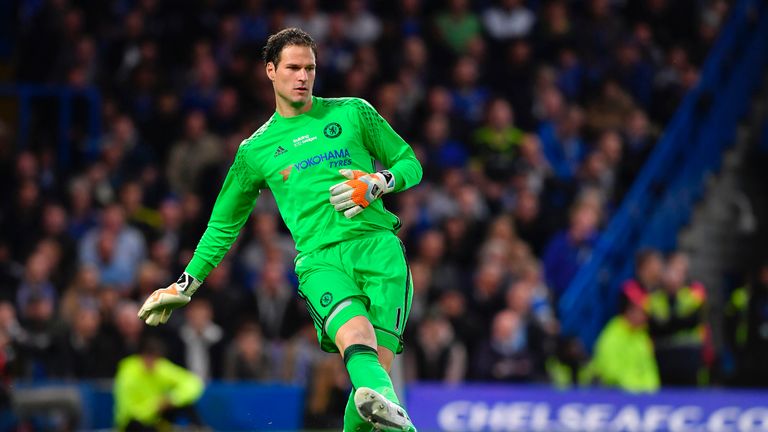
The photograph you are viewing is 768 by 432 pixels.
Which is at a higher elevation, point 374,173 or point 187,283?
point 374,173

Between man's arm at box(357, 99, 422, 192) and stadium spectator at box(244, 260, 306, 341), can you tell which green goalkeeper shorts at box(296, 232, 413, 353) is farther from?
stadium spectator at box(244, 260, 306, 341)

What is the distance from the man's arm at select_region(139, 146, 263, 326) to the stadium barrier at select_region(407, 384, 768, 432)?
652 centimetres

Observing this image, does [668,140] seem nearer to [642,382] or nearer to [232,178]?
[642,382]

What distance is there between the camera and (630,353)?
15.2m

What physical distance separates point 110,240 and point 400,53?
4.70 metres

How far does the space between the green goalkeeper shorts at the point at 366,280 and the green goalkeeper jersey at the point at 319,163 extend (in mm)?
81

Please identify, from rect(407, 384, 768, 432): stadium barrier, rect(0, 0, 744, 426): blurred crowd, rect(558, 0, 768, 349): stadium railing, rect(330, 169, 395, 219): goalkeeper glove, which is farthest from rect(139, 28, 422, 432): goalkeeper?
rect(558, 0, 768, 349): stadium railing

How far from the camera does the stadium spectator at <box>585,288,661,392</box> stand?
15.2 m

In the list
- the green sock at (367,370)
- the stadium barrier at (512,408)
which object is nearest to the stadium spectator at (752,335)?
the stadium barrier at (512,408)

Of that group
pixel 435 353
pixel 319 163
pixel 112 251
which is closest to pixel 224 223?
pixel 319 163

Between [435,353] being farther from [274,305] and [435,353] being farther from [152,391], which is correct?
[152,391]

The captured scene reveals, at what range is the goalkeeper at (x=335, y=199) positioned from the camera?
7.43m

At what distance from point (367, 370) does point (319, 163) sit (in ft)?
4.06

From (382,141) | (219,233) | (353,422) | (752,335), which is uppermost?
(382,141)
